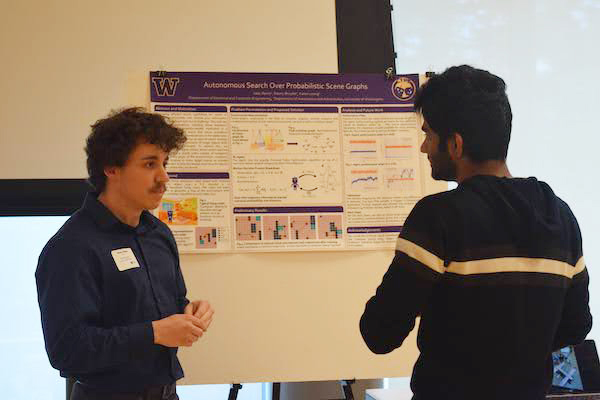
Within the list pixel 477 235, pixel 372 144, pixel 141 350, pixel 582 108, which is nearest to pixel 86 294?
pixel 141 350

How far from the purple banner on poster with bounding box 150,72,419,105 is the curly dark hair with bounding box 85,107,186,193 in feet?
2.52

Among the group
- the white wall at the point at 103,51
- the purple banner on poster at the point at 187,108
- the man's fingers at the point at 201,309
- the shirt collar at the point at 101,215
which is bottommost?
the man's fingers at the point at 201,309

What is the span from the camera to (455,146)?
1.25 meters

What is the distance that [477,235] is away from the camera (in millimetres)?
1152

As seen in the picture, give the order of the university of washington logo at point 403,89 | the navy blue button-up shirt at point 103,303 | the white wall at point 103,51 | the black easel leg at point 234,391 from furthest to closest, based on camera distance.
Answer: the white wall at point 103,51 < the university of washington logo at point 403,89 < the black easel leg at point 234,391 < the navy blue button-up shirt at point 103,303

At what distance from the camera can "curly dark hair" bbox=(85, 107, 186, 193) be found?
5.44ft

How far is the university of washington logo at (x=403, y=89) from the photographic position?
2.64 metres

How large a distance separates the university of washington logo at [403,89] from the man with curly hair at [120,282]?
3.92 ft

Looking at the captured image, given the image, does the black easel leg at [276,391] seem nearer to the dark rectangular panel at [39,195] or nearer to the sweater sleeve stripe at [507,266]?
the dark rectangular panel at [39,195]

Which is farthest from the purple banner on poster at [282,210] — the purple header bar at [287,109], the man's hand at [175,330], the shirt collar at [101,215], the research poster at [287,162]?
the man's hand at [175,330]

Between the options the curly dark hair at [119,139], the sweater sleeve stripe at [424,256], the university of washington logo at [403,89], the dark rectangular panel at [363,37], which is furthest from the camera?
the dark rectangular panel at [363,37]

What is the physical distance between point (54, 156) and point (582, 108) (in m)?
2.81

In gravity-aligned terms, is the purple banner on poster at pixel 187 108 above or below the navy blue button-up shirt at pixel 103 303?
above

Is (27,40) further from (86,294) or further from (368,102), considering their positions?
(86,294)
